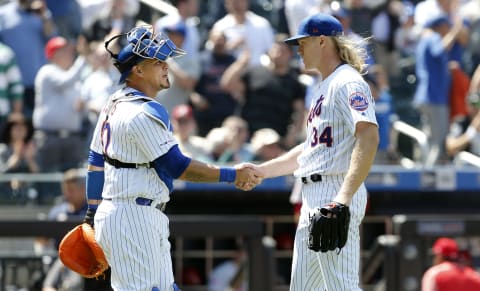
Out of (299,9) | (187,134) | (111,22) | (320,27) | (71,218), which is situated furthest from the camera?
(111,22)

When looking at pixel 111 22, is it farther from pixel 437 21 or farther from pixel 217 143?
pixel 437 21

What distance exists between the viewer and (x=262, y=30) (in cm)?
1171

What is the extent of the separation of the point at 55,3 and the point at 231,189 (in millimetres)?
3335

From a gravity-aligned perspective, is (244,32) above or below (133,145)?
above

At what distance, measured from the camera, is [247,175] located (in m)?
6.09

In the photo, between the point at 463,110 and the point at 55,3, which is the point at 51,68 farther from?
the point at 463,110

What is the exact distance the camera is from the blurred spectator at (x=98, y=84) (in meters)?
10.9

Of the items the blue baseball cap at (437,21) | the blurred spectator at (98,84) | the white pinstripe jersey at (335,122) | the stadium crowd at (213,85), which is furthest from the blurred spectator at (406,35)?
the white pinstripe jersey at (335,122)

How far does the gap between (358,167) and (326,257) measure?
0.51 meters

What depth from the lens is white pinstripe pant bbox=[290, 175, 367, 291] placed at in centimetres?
572

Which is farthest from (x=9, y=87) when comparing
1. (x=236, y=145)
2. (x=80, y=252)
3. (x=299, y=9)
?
(x=80, y=252)

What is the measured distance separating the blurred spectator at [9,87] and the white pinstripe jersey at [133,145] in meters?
5.47

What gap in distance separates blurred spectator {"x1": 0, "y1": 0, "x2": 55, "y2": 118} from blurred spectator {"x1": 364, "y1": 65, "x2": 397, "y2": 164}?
132 inches

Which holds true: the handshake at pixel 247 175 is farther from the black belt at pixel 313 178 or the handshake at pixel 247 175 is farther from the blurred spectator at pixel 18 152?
the blurred spectator at pixel 18 152
